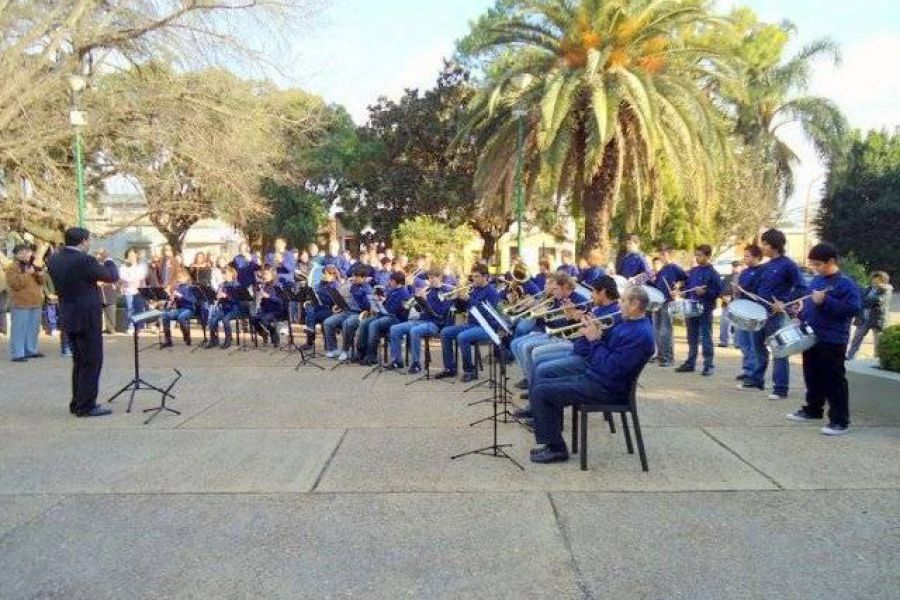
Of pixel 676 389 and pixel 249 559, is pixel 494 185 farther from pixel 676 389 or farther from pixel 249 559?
pixel 249 559

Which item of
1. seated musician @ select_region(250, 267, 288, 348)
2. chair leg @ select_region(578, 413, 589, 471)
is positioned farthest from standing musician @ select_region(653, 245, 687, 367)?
seated musician @ select_region(250, 267, 288, 348)

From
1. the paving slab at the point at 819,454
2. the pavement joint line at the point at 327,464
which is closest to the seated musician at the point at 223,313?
the pavement joint line at the point at 327,464

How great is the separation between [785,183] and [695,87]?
1768 centimetres

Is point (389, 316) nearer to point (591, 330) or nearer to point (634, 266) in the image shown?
point (634, 266)

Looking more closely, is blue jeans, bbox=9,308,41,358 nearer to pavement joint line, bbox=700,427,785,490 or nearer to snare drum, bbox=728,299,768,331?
pavement joint line, bbox=700,427,785,490

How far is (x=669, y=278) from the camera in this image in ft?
36.5

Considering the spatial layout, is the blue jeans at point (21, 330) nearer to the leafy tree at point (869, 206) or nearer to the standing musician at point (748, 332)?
the standing musician at point (748, 332)

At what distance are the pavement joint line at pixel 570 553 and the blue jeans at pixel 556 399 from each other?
32.7 inches

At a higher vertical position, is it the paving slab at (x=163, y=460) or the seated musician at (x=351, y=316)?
the seated musician at (x=351, y=316)

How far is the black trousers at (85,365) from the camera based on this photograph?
7.95 m

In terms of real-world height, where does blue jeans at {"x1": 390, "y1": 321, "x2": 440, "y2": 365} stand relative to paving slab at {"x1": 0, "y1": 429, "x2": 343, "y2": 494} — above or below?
above

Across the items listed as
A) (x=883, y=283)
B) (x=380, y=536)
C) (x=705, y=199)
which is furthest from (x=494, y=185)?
(x=380, y=536)

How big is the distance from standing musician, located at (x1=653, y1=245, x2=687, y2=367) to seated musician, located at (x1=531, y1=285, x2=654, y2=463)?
5169mm

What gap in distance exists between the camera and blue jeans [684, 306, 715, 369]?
10578 mm
